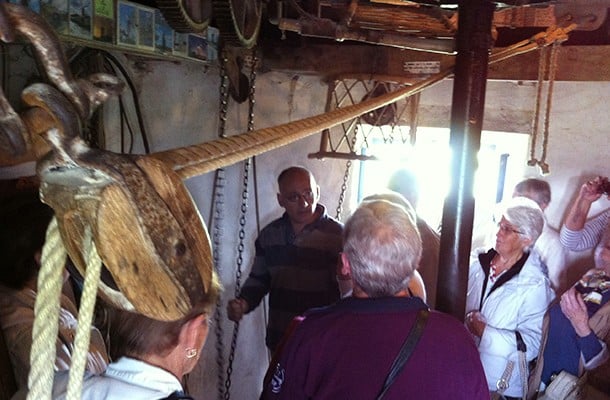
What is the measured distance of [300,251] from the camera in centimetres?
280

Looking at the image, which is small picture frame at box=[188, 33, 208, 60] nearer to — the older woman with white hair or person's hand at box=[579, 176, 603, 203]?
the older woman with white hair

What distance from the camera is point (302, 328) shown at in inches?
58.0

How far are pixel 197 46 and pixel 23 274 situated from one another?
1.27 metres

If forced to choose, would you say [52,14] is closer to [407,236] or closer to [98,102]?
[407,236]

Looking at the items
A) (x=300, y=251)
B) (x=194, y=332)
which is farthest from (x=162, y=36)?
(x=194, y=332)

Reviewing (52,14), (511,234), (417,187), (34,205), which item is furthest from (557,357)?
(52,14)

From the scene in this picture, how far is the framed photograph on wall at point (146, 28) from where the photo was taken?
202 centimetres

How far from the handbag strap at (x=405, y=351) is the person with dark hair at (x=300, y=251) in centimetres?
140

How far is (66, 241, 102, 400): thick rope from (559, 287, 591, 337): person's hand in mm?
2318

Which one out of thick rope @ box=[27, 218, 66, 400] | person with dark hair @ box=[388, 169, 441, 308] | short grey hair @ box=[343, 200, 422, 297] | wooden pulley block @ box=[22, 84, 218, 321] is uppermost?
wooden pulley block @ box=[22, 84, 218, 321]

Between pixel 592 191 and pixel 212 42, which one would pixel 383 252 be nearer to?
pixel 212 42

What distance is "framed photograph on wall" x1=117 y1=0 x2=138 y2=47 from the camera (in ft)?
6.30

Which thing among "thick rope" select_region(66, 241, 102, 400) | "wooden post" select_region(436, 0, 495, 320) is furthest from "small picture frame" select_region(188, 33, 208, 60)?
"thick rope" select_region(66, 241, 102, 400)

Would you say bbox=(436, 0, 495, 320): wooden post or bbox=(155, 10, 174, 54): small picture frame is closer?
bbox=(436, 0, 495, 320): wooden post
